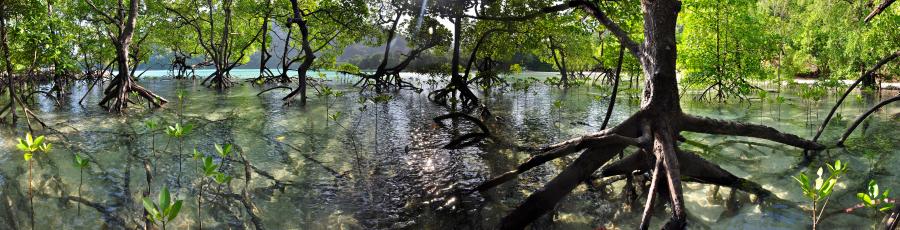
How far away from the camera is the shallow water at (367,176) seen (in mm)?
4926

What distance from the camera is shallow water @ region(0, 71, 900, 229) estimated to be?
493 centimetres

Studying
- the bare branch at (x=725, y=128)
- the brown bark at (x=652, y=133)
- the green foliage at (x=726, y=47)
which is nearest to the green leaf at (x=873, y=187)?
the brown bark at (x=652, y=133)

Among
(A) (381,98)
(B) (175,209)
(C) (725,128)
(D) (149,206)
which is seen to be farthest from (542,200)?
(A) (381,98)

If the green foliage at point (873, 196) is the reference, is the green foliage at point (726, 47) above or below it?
above

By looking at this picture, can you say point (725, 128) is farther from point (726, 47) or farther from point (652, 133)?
point (726, 47)

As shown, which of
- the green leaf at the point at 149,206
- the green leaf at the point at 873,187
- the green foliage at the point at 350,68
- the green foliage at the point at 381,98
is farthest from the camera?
the green foliage at the point at 350,68

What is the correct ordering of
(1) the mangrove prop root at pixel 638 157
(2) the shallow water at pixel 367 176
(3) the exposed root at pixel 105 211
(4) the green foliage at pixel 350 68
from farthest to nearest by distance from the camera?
(4) the green foliage at pixel 350 68 → (2) the shallow water at pixel 367 176 → (3) the exposed root at pixel 105 211 → (1) the mangrove prop root at pixel 638 157

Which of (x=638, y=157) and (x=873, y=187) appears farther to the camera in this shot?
(x=638, y=157)

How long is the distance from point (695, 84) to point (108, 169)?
17.2 meters

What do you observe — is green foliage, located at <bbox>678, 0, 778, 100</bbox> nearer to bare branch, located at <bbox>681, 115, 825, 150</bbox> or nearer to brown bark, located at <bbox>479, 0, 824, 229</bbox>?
bare branch, located at <bbox>681, 115, 825, 150</bbox>

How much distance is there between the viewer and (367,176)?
6.88 meters

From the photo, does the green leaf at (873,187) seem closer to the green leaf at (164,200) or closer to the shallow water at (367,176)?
the shallow water at (367,176)

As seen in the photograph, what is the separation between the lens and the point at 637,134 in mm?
4867

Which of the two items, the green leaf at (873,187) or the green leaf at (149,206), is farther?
the green leaf at (873,187)
